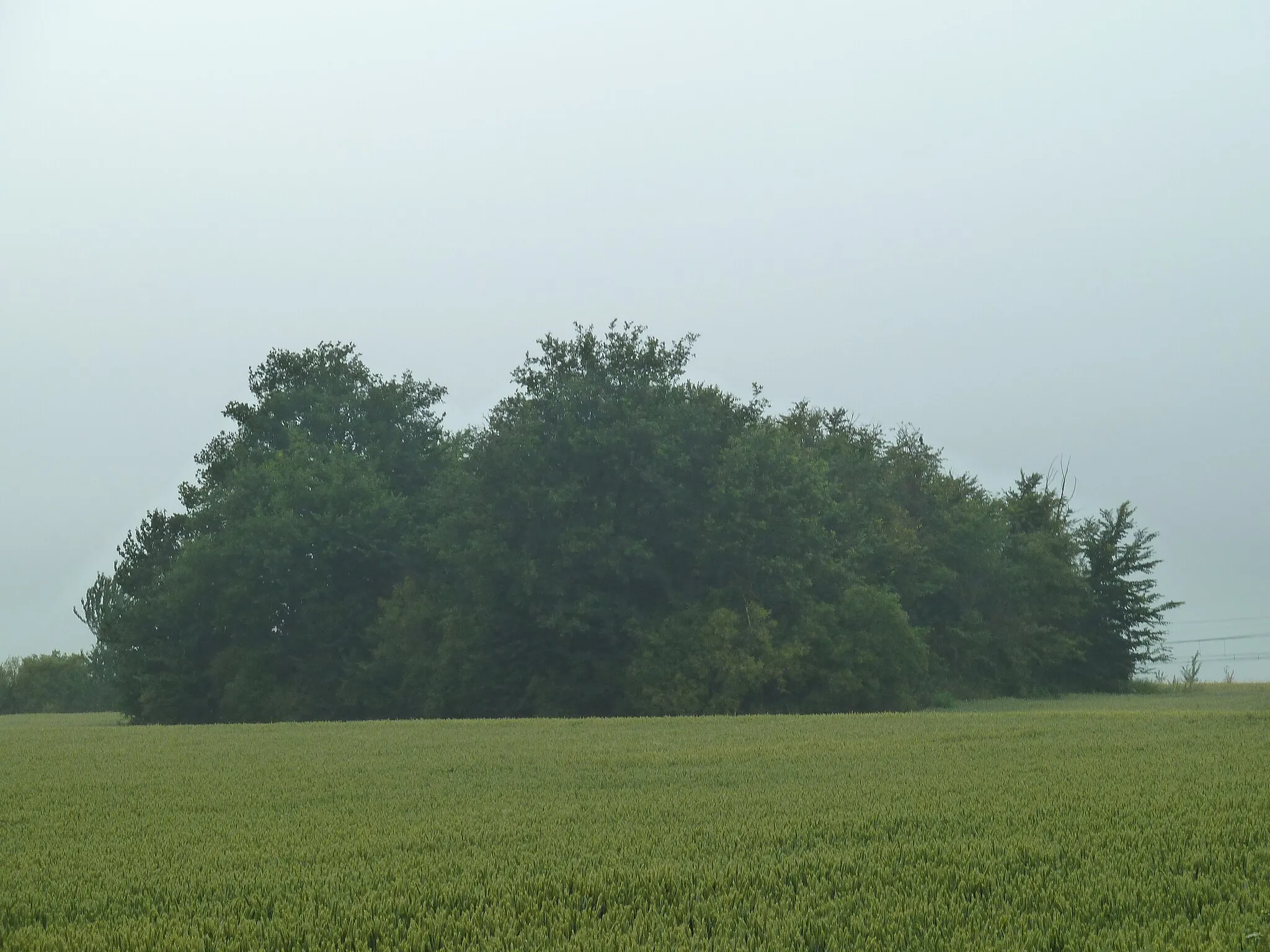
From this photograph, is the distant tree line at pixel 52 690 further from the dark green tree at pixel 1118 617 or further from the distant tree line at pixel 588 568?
the dark green tree at pixel 1118 617

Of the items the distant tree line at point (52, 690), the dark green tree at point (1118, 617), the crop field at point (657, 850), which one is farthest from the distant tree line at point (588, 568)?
the distant tree line at point (52, 690)

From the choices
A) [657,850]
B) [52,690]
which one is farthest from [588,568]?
[52,690]

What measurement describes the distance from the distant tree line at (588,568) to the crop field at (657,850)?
22.4 m

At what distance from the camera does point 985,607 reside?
4747 centimetres

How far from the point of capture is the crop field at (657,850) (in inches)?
197

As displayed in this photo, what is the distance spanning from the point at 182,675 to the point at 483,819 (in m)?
39.2

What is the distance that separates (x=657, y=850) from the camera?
6.54 meters

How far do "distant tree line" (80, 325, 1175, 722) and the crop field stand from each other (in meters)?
22.4

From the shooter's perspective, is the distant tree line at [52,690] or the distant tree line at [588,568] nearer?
the distant tree line at [588,568]

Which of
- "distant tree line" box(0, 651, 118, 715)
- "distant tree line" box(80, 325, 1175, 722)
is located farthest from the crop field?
"distant tree line" box(0, 651, 118, 715)

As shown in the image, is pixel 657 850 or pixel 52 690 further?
pixel 52 690

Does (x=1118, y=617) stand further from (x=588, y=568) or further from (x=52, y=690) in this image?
(x=52, y=690)

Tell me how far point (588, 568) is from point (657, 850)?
28.7 meters

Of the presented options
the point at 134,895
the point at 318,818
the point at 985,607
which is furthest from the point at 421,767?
the point at 985,607
